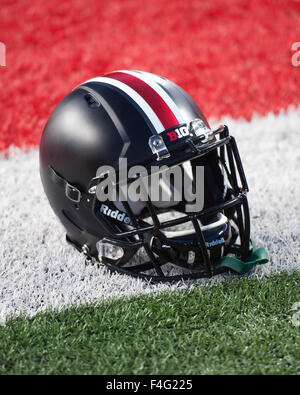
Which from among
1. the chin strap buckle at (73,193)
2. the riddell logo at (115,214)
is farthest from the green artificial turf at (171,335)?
the chin strap buckle at (73,193)

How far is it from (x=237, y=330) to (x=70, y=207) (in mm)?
814

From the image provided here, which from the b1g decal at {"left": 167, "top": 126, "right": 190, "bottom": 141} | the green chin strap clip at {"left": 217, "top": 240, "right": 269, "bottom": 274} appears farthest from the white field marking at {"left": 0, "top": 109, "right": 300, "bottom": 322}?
the b1g decal at {"left": 167, "top": 126, "right": 190, "bottom": 141}

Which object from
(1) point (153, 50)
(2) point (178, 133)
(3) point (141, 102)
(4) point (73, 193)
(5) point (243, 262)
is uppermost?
(1) point (153, 50)

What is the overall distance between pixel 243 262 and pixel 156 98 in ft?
2.39

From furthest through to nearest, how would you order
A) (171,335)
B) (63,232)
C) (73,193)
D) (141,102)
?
(63,232) → (73,193) → (141,102) → (171,335)

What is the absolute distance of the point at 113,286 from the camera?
2.23m

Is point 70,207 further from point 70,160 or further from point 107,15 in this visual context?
point 107,15

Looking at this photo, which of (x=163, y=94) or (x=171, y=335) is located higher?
(x=163, y=94)

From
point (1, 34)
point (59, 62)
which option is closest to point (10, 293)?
point (59, 62)

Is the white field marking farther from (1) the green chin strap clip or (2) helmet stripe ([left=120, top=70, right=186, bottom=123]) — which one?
(2) helmet stripe ([left=120, top=70, right=186, bottom=123])

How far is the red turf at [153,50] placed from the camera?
13.8 ft

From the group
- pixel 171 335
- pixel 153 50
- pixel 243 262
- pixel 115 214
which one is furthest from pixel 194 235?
pixel 153 50

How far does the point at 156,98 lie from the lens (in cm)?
209

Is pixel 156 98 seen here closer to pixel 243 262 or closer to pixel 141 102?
pixel 141 102
